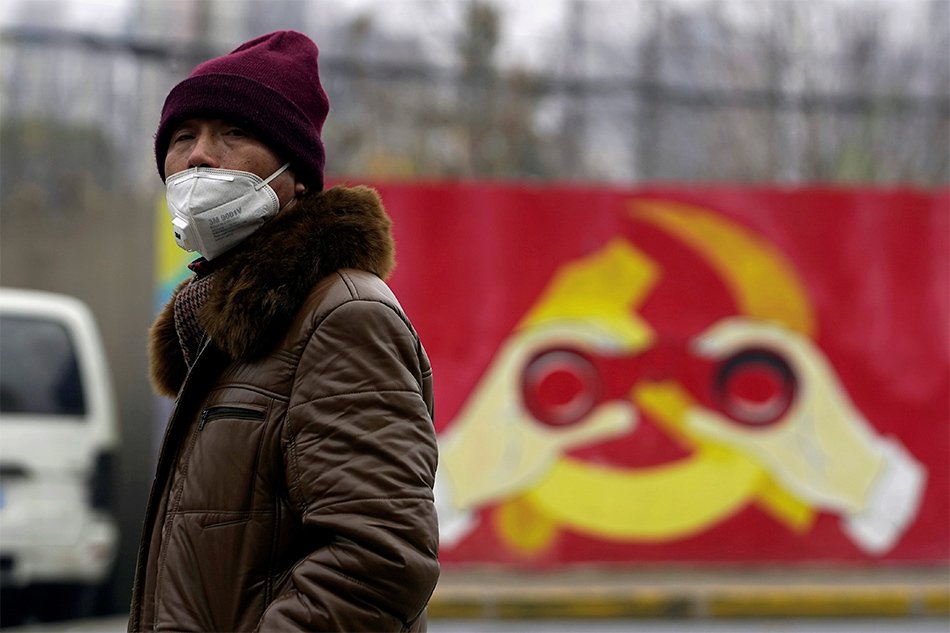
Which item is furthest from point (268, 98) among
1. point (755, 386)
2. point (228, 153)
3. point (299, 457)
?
point (755, 386)

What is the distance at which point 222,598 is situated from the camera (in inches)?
75.2

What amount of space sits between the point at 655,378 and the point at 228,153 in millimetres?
6738

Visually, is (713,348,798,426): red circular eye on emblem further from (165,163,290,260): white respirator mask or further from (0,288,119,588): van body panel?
(165,163,290,260): white respirator mask

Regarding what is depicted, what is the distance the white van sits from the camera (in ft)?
21.0

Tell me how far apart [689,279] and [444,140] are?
11246mm

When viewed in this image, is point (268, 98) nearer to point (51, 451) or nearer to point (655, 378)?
point (51, 451)

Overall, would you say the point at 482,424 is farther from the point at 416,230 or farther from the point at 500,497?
the point at 416,230

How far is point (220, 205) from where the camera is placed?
83.4 inches

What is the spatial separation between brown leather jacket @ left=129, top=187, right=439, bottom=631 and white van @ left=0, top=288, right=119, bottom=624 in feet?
15.2

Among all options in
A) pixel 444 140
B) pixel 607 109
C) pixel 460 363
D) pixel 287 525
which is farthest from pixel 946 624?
pixel 444 140

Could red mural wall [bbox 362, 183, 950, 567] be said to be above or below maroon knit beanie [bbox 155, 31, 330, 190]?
below

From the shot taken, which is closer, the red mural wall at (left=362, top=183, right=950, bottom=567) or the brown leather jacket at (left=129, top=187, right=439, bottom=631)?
the brown leather jacket at (left=129, top=187, right=439, bottom=631)

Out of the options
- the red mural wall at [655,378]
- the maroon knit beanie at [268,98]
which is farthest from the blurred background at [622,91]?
the maroon knit beanie at [268,98]

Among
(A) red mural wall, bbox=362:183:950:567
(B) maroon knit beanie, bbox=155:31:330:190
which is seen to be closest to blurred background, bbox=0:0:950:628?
(A) red mural wall, bbox=362:183:950:567
